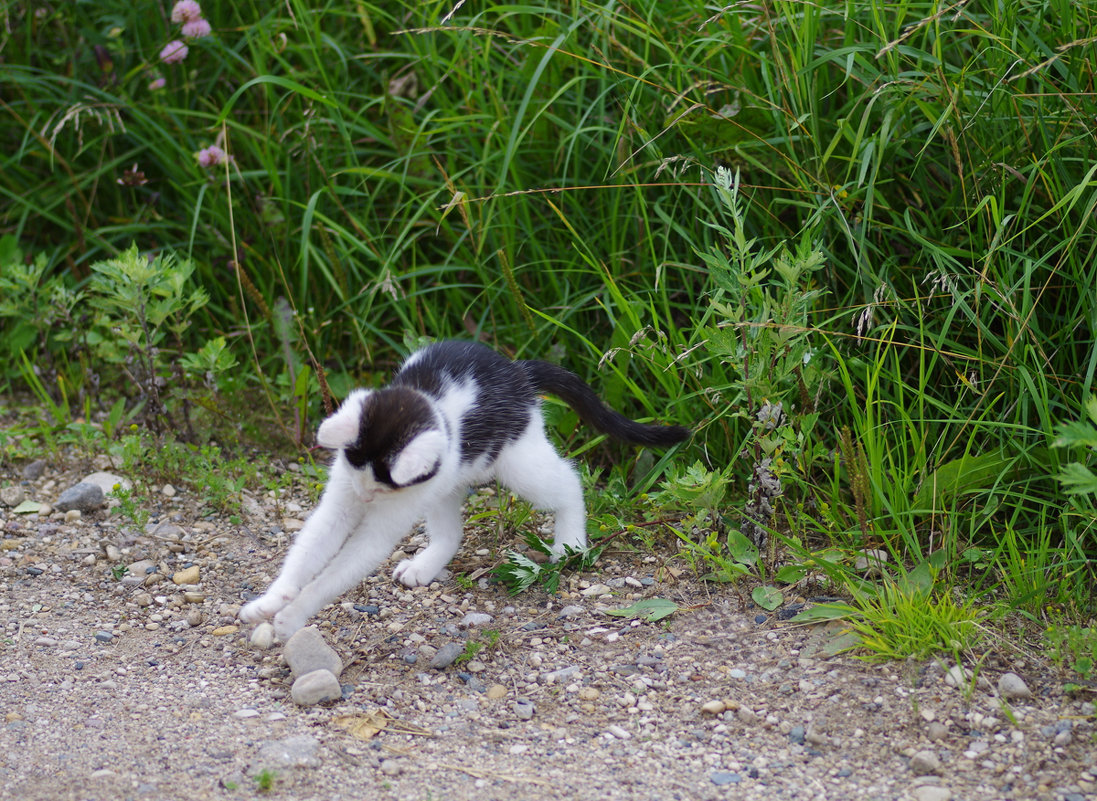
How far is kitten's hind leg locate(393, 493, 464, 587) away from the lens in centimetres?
348

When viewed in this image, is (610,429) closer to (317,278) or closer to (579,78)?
(579,78)

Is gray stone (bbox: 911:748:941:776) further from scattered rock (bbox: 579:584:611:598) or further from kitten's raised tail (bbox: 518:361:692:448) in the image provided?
kitten's raised tail (bbox: 518:361:692:448)

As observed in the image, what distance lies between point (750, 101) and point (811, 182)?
386 mm

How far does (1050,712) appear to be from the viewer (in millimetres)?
2658

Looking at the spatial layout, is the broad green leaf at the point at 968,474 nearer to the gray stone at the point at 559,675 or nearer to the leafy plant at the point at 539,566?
the leafy plant at the point at 539,566

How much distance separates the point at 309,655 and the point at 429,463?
63 centimetres

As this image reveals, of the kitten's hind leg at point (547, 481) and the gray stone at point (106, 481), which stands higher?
the gray stone at point (106, 481)

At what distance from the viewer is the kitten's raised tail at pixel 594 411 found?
3.55m

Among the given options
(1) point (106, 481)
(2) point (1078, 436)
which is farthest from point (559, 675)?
(1) point (106, 481)

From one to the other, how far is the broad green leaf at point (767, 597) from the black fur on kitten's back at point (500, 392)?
1.96 ft

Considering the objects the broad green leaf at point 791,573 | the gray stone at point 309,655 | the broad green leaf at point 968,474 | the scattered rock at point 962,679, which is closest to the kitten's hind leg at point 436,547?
the gray stone at point 309,655

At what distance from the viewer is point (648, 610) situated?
10.5 ft

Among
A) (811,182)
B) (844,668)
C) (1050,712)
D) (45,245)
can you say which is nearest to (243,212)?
(45,245)

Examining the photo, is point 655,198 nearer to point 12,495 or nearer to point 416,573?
point 416,573
